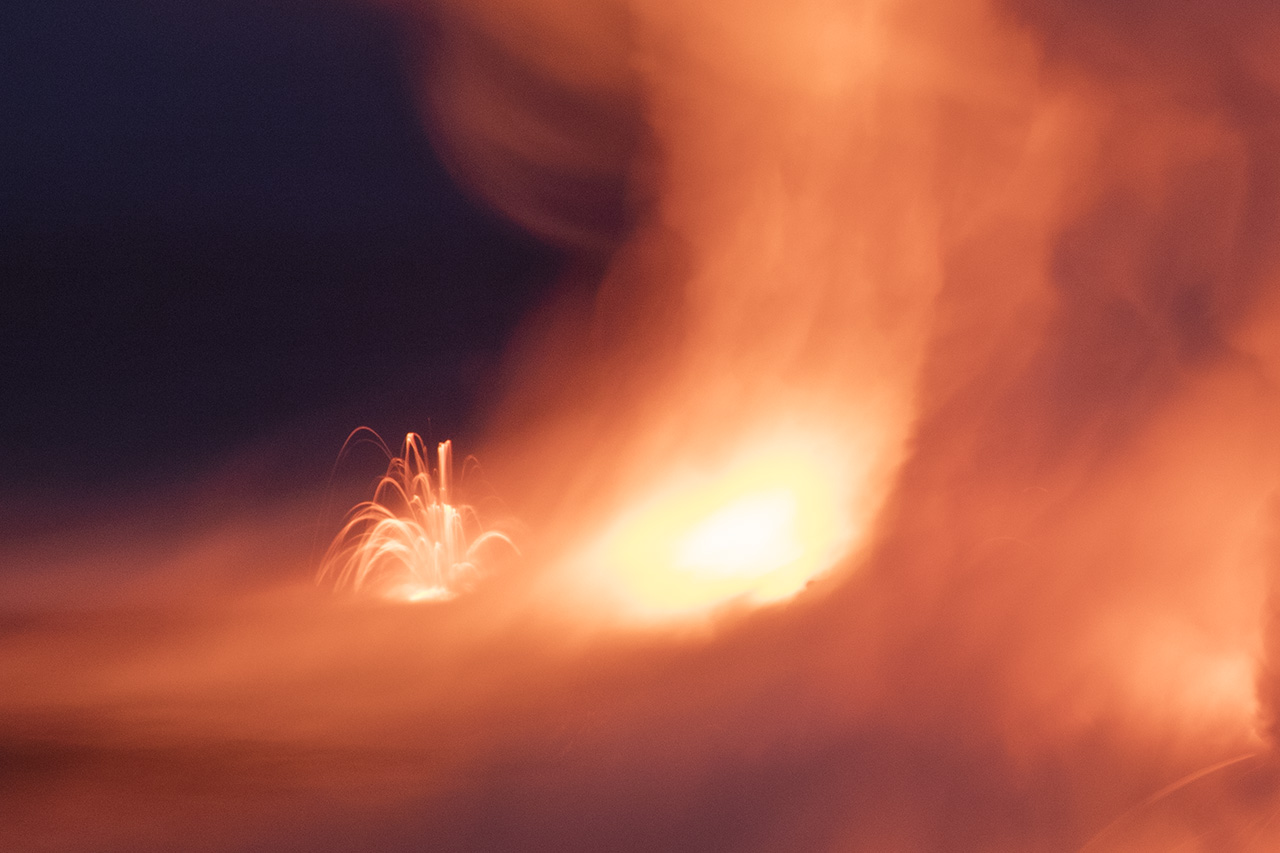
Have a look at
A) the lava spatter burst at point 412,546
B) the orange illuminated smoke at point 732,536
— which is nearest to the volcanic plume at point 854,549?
the orange illuminated smoke at point 732,536

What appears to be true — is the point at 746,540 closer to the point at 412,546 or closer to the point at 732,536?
the point at 732,536

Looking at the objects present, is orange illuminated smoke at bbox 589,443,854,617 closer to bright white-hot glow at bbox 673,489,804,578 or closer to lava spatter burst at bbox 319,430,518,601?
bright white-hot glow at bbox 673,489,804,578

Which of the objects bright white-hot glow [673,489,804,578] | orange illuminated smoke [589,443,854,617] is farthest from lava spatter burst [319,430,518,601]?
bright white-hot glow [673,489,804,578]

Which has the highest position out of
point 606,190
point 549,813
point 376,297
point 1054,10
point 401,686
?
point 376,297

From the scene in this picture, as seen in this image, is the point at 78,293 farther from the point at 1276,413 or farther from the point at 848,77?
the point at 1276,413

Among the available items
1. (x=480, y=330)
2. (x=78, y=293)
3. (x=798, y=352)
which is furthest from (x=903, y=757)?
(x=78, y=293)

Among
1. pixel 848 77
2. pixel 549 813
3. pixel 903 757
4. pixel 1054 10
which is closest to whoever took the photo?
pixel 549 813
